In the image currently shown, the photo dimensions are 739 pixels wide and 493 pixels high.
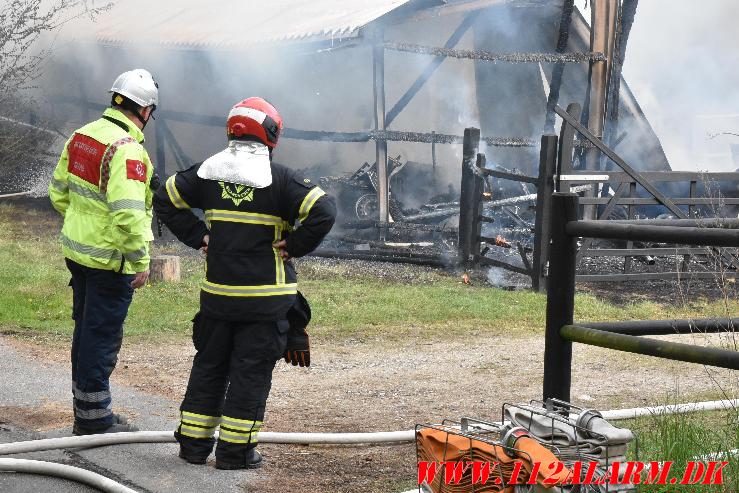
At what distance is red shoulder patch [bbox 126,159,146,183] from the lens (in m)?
5.21

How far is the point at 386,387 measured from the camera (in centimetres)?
674

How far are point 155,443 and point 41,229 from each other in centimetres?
1113

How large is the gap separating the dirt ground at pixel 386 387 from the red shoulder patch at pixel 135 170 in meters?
1.53

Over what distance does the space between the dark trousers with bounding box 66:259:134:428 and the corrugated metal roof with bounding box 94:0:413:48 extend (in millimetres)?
8679

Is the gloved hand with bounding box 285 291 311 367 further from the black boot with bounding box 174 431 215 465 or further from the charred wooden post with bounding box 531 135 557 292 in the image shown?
the charred wooden post with bounding box 531 135 557 292

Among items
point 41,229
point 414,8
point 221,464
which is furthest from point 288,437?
point 41,229

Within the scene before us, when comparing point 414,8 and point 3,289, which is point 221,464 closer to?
point 3,289

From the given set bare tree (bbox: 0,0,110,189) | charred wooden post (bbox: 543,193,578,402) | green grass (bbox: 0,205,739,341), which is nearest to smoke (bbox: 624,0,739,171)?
bare tree (bbox: 0,0,110,189)

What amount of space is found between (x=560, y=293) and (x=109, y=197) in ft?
8.73

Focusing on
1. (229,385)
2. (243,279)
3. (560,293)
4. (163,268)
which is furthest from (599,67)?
(560,293)

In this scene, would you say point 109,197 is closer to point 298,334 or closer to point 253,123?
point 253,123

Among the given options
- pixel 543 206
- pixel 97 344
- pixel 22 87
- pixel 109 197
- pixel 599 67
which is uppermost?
pixel 599 67

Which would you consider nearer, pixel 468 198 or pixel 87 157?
pixel 87 157

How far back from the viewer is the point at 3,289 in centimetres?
1028
